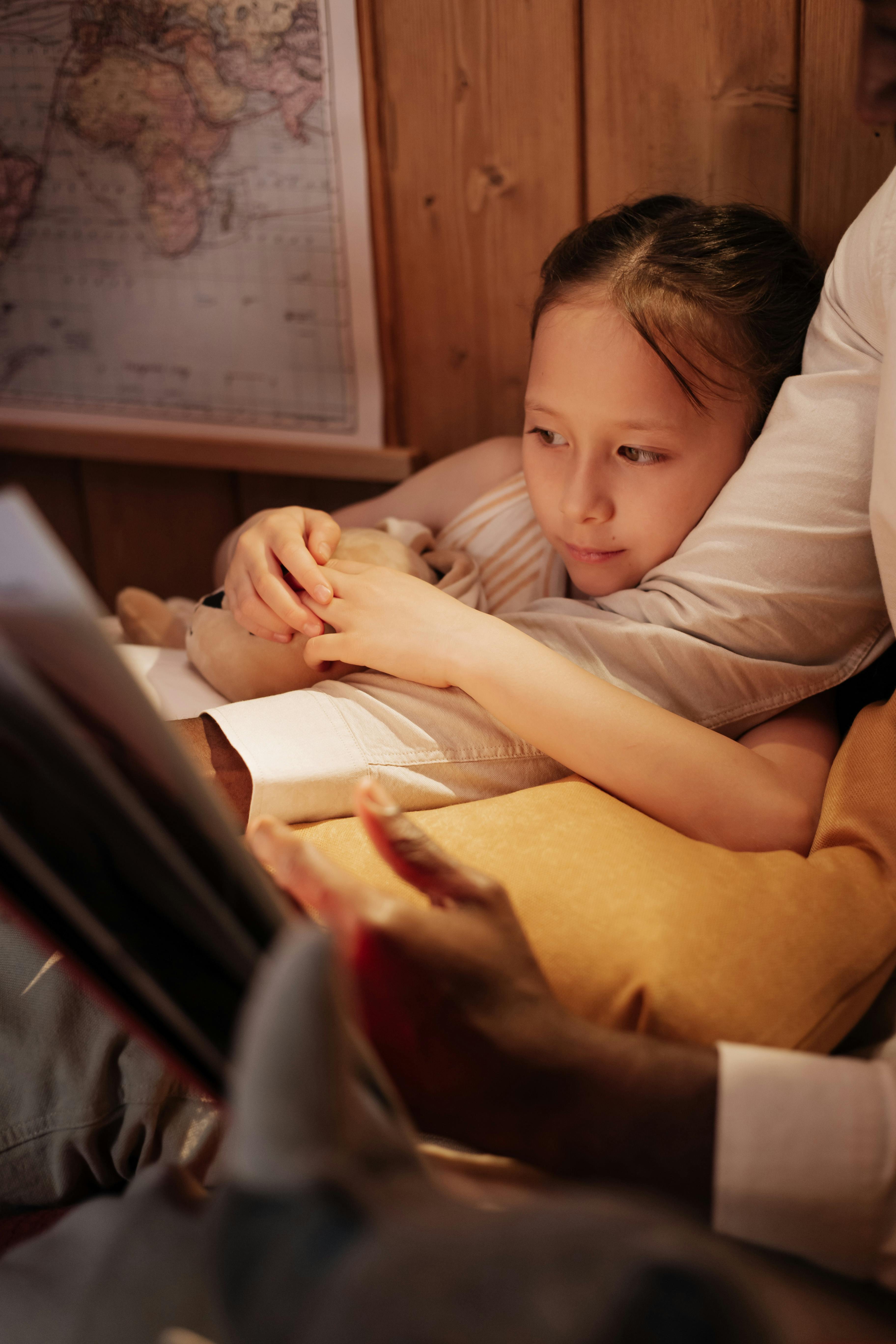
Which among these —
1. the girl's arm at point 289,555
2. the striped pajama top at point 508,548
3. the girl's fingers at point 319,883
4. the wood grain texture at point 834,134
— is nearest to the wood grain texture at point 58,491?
the girl's arm at point 289,555

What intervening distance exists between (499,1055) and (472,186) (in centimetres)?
99

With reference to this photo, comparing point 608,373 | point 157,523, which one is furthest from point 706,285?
point 157,523

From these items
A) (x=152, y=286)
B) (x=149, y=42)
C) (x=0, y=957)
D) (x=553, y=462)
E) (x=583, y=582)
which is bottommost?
(x=0, y=957)

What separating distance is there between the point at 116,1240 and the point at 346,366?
3.35ft

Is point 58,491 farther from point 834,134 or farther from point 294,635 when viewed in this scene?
point 834,134

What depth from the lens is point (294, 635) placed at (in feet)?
2.92

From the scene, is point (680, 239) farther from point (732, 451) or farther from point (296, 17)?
point (296, 17)

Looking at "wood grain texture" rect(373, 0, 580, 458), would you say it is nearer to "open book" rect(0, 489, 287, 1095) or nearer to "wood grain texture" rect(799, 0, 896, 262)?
"wood grain texture" rect(799, 0, 896, 262)

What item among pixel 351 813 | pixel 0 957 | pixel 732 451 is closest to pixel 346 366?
pixel 732 451

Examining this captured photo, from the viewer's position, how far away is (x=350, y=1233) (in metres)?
0.33

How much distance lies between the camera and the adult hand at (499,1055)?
46 centimetres

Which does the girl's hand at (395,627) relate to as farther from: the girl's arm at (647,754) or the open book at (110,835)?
the open book at (110,835)

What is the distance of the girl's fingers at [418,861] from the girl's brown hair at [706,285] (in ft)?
1.76

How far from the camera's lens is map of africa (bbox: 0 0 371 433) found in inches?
46.5
